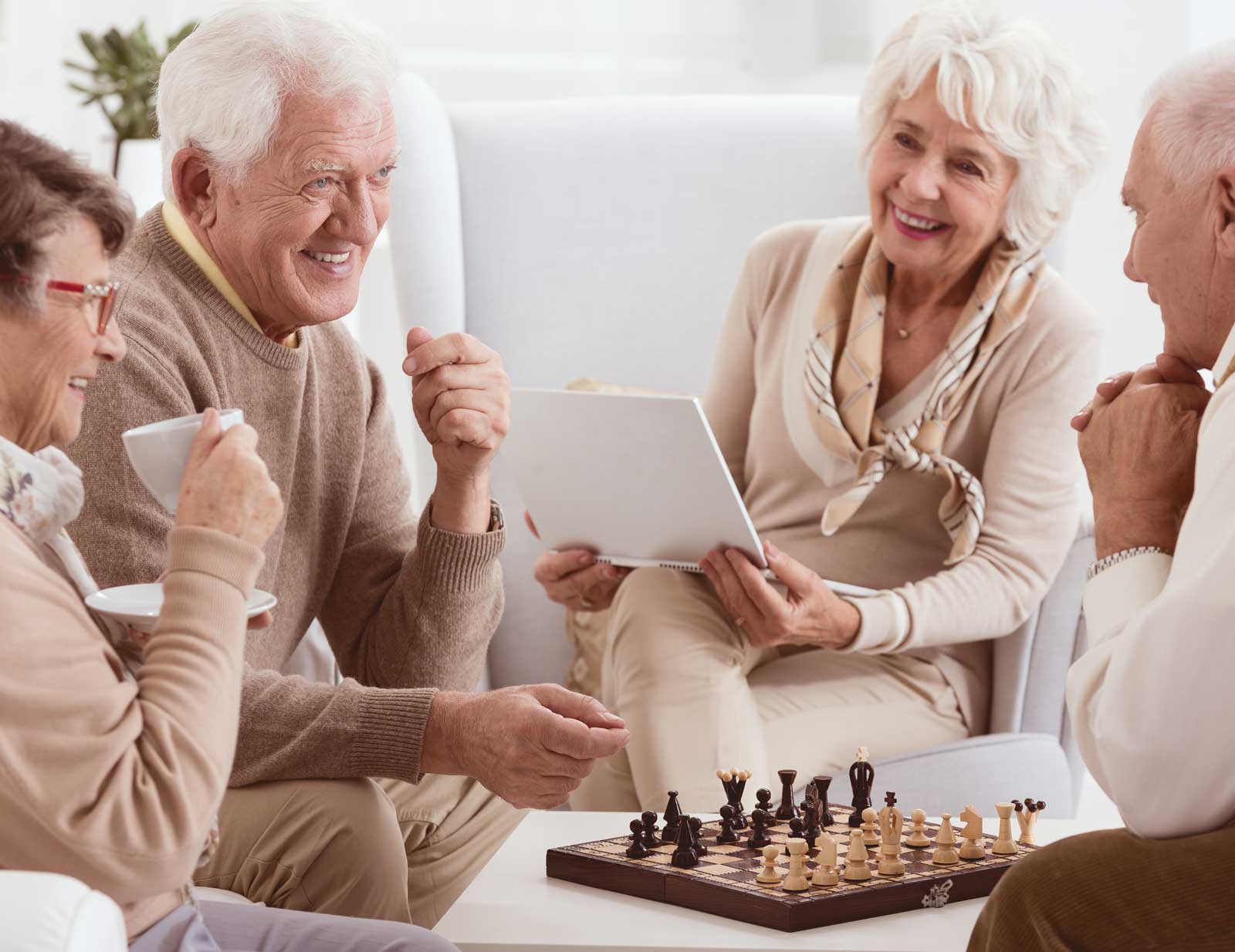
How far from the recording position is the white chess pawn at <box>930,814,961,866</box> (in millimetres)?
1574

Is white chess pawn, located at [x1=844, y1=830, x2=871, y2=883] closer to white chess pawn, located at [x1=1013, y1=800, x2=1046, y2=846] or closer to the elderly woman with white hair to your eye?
white chess pawn, located at [x1=1013, y1=800, x2=1046, y2=846]

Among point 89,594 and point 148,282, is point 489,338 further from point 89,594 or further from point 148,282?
point 89,594

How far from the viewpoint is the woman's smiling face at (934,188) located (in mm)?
2420

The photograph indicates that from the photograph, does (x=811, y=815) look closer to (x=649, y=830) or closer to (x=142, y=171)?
(x=649, y=830)

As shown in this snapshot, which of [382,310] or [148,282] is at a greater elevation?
[148,282]

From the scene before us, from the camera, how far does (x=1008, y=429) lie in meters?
2.41

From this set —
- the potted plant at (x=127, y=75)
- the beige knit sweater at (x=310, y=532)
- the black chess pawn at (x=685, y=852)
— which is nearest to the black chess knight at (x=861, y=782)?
the black chess pawn at (x=685, y=852)

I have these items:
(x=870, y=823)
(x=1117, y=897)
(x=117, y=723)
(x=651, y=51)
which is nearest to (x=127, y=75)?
(x=651, y=51)

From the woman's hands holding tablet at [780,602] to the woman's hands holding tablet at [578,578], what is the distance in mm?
200

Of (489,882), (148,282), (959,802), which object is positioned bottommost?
(959,802)

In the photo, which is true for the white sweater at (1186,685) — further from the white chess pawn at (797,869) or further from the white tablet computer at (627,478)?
the white tablet computer at (627,478)

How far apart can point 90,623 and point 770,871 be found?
2.37 feet

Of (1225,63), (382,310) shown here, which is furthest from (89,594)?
(382,310)

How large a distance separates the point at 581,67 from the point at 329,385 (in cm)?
244
